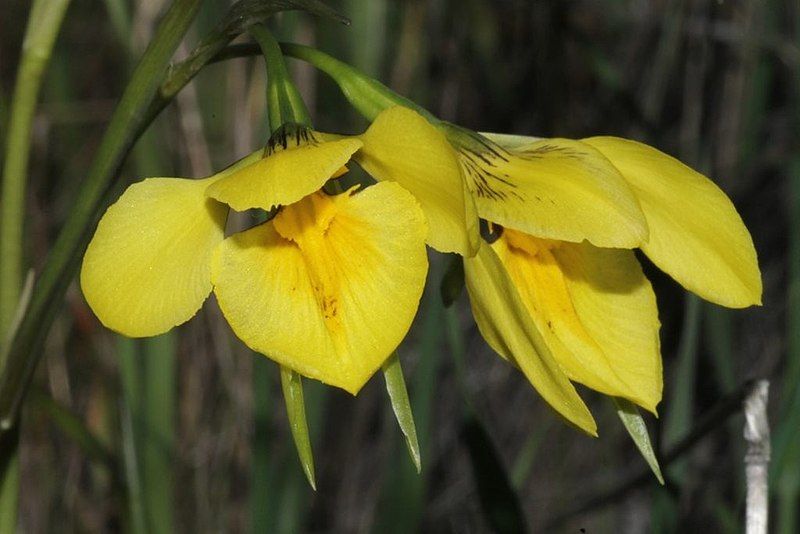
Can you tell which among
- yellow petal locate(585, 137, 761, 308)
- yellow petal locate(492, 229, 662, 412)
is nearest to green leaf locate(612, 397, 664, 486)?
yellow petal locate(492, 229, 662, 412)

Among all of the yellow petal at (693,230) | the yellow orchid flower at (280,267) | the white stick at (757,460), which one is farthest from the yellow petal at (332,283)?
the white stick at (757,460)

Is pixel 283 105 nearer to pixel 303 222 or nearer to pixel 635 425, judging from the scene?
pixel 303 222

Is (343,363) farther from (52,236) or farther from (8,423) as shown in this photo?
(52,236)

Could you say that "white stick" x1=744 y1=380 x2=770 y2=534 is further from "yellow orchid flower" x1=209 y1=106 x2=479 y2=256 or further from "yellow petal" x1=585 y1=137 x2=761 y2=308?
"yellow orchid flower" x1=209 y1=106 x2=479 y2=256

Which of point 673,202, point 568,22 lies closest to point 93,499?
point 568,22

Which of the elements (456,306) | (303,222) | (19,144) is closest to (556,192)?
(303,222)

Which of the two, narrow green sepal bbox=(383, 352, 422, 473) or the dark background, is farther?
the dark background
